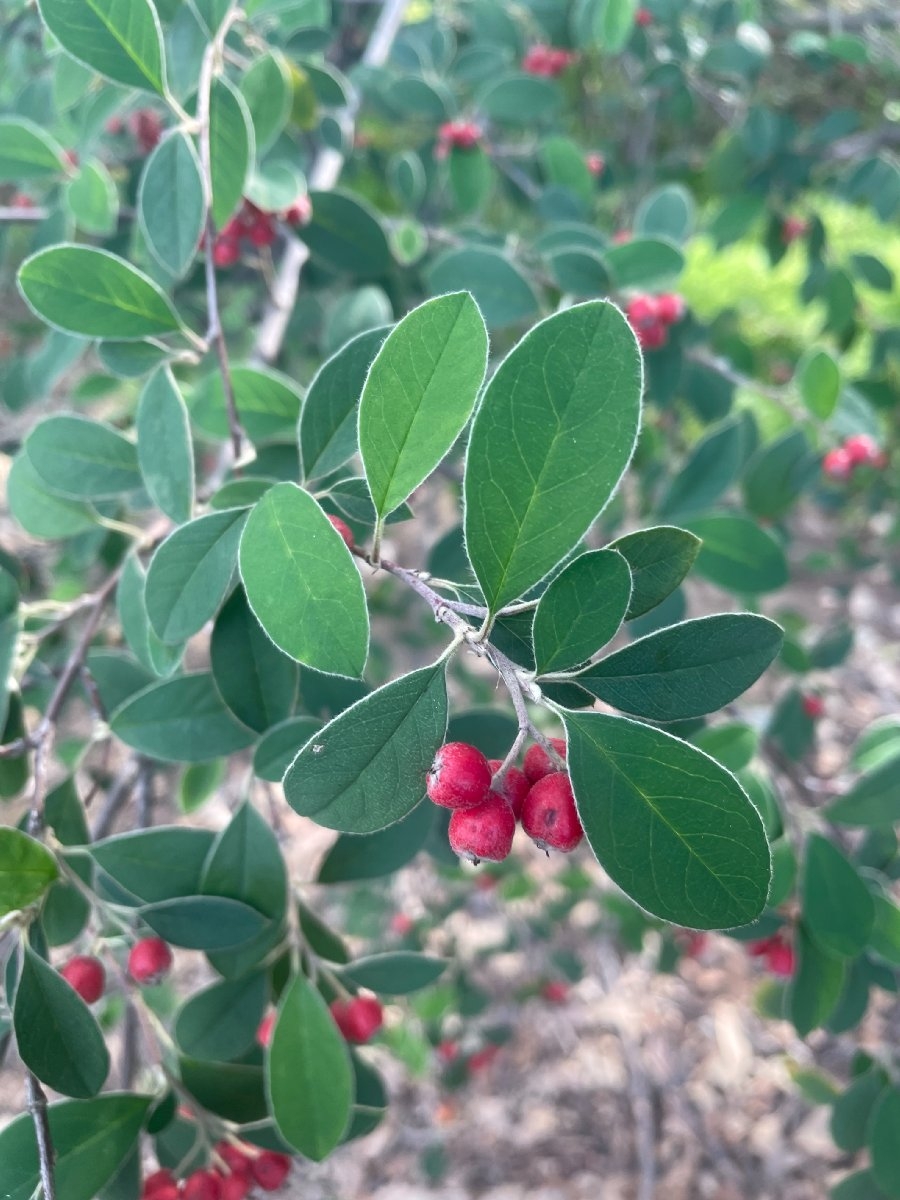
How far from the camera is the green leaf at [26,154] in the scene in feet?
3.88

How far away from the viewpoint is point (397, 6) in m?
1.79

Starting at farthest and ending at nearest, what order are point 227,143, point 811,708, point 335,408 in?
point 811,708 → point 227,143 → point 335,408

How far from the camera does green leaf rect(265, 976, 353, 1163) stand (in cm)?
81

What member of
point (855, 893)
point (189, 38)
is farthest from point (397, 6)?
point (855, 893)

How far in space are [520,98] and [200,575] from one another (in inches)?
52.6

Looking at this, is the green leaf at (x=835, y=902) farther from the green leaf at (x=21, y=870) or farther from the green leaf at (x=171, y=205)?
the green leaf at (x=171, y=205)

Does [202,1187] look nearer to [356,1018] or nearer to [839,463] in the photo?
[356,1018]

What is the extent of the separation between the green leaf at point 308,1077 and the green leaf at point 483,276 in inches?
34.6

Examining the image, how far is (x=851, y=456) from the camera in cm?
154

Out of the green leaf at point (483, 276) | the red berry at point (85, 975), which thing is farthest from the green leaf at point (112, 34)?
the red berry at point (85, 975)

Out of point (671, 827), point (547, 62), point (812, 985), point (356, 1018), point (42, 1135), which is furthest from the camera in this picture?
point (547, 62)

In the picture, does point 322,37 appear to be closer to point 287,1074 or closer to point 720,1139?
point 287,1074

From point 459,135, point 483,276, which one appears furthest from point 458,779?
point 459,135

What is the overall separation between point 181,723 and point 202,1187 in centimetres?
46
